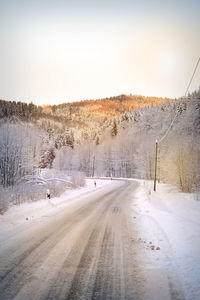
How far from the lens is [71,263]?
4258 mm

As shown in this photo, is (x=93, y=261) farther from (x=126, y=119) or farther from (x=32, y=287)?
(x=126, y=119)

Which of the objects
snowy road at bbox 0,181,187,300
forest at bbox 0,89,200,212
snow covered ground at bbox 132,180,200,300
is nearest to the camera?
snowy road at bbox 0,181,187,300

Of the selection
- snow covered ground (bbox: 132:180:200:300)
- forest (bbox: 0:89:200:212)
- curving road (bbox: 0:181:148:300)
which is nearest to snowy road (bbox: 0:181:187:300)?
curving road (bbox: 0:181:148:300)

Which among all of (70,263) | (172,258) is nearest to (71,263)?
(70,263)

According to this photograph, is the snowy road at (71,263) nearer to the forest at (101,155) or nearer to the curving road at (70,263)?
the curving road at (70,263)

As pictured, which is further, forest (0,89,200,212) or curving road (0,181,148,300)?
forest (0,89,200,212)

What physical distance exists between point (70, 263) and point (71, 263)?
0.08 ft

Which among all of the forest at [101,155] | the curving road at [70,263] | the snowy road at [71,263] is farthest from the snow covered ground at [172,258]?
the forest at [101,155]

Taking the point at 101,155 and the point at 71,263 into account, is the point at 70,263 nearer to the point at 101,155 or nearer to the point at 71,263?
the point at 71,263

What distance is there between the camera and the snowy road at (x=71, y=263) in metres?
3.23

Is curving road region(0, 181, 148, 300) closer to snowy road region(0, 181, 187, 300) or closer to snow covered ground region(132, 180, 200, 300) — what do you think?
snowy road region(0, 181, 187, 300)

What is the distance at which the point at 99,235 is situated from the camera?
638cm

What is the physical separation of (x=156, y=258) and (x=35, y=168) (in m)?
18.7

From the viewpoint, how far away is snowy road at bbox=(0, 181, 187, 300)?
323 cm
